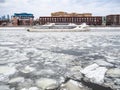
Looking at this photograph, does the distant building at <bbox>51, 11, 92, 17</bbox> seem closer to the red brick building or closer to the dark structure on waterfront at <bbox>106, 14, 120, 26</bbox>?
the red brick building

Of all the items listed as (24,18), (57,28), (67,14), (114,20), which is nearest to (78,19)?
(67,14)

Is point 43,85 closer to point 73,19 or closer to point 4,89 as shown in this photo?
point 4,89

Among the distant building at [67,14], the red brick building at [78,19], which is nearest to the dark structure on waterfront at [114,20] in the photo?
the red brick building at [78,19]

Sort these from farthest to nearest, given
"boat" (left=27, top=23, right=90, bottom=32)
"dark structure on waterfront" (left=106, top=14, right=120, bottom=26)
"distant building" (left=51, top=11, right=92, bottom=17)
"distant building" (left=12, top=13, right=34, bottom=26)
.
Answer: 1. "distant building" (left=51, top=11, right=92, bottom=17)
2. "dark structure on waterfront" (left=106, top=14, right=120, bottom=26)
3. "distant building" (left=12, top=13, right=34, bottom=26)
4. "boat" (left=27, top=23, right=90, bottom=32)

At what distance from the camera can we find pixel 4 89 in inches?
108

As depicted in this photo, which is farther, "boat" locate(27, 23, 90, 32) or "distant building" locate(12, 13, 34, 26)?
"distant building" locate(12, 13, 34, 26)

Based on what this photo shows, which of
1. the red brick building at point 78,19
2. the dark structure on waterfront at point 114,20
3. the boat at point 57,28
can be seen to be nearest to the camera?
the boat at point 57,28

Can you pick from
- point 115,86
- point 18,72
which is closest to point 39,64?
point 18,72

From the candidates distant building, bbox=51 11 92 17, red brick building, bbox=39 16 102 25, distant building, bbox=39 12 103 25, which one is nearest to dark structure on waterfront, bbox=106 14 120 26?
distant building, bbox=39 12 103 25

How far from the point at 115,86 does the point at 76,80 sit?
673 millimetres

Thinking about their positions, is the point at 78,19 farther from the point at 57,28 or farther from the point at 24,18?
the point at 57,28

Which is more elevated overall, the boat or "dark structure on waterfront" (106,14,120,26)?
"dark structure on waterfront" (106,14,120,26)

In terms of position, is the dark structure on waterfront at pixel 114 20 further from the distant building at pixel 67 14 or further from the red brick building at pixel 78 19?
the distant building at pixel 67 14

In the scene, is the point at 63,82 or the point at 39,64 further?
the point at 39,64
